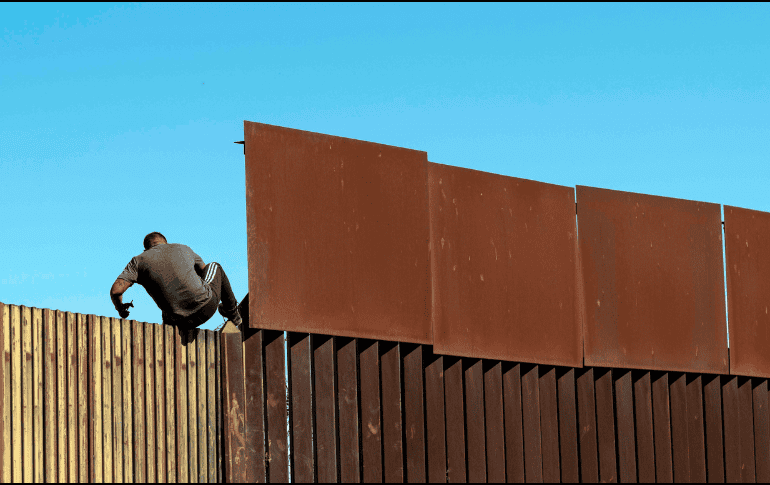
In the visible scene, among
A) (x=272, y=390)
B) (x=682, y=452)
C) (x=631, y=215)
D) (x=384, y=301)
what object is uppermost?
(x=631, y=215)

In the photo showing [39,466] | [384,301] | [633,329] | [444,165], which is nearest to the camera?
[39,466]

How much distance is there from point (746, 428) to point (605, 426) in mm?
1755

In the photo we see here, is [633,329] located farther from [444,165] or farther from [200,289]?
[200,289]

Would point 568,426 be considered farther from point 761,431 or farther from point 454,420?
point 761,431

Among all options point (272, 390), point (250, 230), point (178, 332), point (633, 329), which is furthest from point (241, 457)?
point (633, 329)

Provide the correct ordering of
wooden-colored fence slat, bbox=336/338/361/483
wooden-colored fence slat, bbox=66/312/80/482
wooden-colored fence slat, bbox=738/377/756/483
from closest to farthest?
1. wooden-colored fence slat, bbox=66/312/80/482
2. wooden-colored fence slat, bbox=336/338/361/483
3. wooden-colored fence slat, bbox=738/377/756/483

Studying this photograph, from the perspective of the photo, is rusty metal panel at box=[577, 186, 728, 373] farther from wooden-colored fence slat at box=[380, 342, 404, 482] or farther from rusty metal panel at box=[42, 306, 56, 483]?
rusty metal panel at box=[42, 306, 56, 483]

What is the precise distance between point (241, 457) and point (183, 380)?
641 mm

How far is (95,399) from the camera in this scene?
20.3ft

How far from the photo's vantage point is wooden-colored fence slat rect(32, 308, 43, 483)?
5863 mm

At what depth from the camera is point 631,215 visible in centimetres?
880

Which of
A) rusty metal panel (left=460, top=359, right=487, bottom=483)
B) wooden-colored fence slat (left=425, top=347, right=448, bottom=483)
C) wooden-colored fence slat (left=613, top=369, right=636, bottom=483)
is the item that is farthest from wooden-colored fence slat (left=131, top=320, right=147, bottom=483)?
wooden-colored fence slat (left=613, top=369, right=636, bottom=483)

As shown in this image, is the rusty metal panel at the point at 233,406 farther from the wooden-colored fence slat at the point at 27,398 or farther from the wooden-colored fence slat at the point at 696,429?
the wooden-colored fence slat at the point at 696,429

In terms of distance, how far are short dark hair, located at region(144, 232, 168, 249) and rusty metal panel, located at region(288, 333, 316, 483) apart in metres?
1.24
